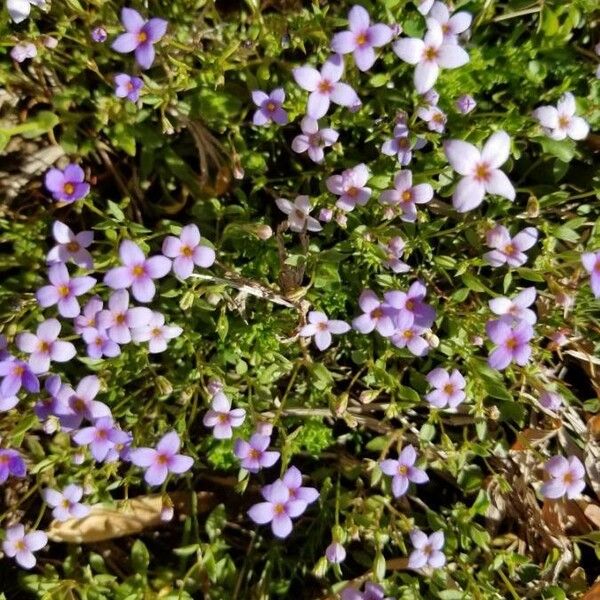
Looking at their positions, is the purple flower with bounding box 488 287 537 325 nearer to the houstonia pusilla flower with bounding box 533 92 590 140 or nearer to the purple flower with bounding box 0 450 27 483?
the houstonia pusilla flower with bounding box 533 92 590 140

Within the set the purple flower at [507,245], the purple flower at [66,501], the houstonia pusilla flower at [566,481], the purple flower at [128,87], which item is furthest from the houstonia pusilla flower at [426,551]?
the purple flower at [128,87]

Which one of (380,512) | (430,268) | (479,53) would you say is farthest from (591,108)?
(380,512)

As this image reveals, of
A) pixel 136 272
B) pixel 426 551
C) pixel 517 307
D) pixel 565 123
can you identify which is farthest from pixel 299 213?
pixel 426 551

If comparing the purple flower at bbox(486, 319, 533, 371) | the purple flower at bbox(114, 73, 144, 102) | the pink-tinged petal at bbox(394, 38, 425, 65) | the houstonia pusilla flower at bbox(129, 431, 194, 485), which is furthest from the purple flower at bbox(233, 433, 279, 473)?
the pink-tinged petal at bbox(394, 38, 425, 65)

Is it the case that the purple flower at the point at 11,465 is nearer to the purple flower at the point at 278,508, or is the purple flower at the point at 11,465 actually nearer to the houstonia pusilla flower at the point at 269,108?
the purple flower at the point at 278,508

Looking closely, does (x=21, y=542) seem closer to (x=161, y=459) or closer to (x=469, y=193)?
(x=161, y=459)

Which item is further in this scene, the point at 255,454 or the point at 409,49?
the point at 255,454
